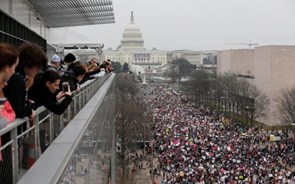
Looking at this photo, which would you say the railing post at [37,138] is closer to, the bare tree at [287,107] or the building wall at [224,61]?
the bare tree at [287,107]

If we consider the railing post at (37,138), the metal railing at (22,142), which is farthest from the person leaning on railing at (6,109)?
the railing post at (37,138)

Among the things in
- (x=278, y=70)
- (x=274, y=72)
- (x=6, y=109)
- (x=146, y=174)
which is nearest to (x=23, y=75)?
(x=6, y=109)

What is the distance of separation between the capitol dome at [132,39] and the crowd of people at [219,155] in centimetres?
13030

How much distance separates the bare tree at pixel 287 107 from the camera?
39781 millimetres

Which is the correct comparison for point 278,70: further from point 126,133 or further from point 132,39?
point 132,39

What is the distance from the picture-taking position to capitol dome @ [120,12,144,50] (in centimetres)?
16838

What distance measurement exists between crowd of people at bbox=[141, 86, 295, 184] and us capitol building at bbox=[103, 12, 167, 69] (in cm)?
12397

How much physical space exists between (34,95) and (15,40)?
540 inches

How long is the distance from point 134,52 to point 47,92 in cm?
16220

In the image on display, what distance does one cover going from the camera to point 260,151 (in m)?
28.3

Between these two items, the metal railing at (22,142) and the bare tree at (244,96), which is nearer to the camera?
the metal railing at (22,142)

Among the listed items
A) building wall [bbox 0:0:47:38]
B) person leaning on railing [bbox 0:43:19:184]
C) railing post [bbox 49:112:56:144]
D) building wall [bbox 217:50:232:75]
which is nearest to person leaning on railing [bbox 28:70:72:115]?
railing post [bbox 49:112:56:144]

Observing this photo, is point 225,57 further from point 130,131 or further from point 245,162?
point 245,162

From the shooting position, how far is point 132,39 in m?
170
